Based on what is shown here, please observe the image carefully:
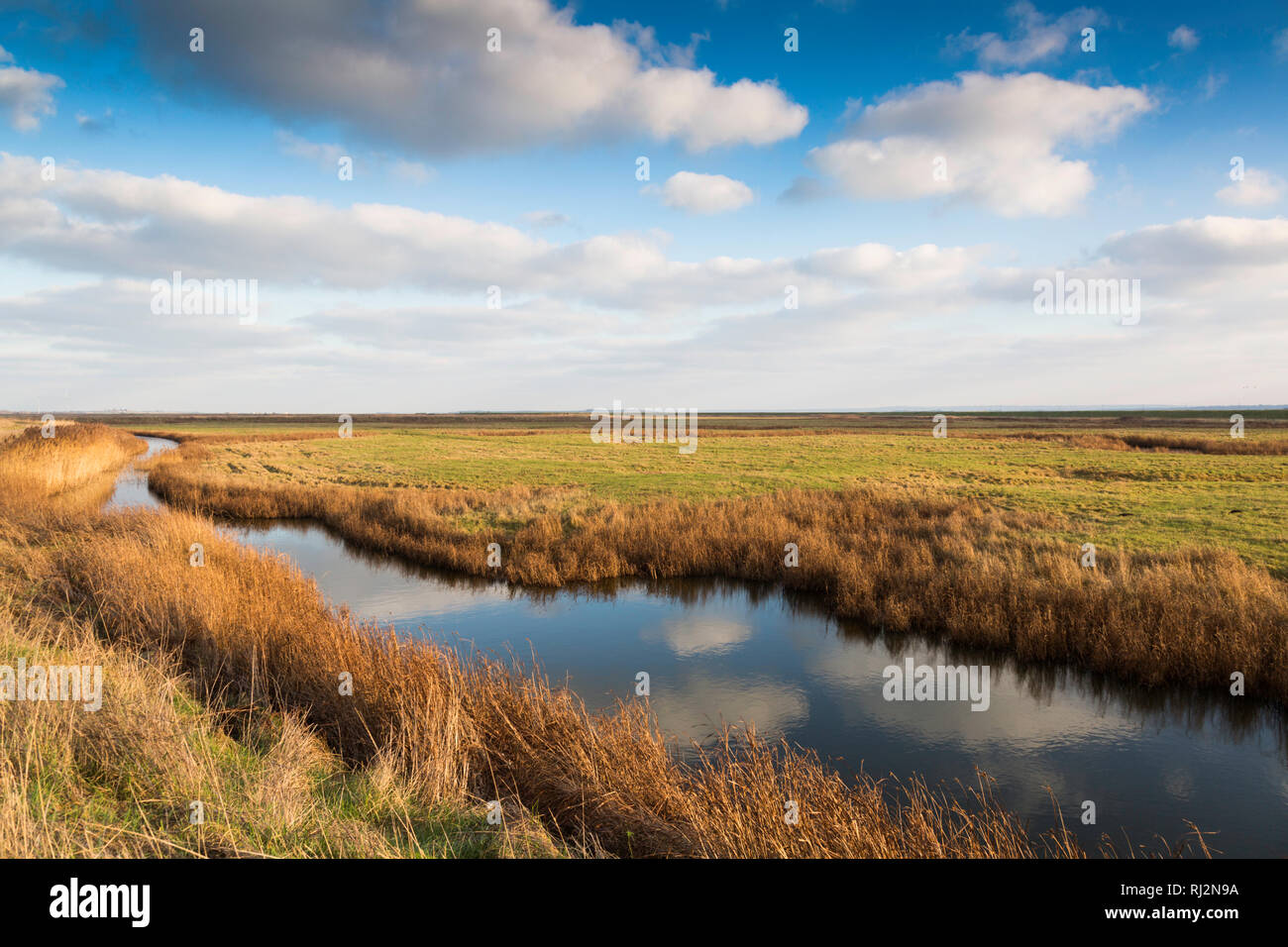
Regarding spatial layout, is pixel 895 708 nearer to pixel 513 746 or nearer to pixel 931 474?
pixel 513 746

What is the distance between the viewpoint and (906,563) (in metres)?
17.8

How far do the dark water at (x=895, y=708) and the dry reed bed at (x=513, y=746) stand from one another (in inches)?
47.3

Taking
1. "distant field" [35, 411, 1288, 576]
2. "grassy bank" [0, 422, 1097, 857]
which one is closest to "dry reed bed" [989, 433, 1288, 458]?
"distant field" [35, 411, 1288, 576]

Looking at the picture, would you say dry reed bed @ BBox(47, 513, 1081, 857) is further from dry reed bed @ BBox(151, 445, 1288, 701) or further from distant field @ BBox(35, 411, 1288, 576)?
distant field @ BBox(35, 411, 1288, 576)

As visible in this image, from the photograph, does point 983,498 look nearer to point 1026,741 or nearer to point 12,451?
point 1026,741

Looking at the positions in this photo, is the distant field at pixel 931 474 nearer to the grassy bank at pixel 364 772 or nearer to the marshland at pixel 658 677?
the marshland at pixel 658 677

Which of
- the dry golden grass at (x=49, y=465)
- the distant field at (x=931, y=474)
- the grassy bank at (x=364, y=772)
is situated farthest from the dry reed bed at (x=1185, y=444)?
the dry golden grass at (x=49, y=465)

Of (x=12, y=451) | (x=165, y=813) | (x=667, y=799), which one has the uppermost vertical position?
(x=12, y=451)

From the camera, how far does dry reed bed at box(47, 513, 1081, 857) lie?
6215mm

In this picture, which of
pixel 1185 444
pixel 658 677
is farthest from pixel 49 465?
pixel 1185 444

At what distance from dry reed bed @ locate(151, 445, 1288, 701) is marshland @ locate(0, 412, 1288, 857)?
10cm

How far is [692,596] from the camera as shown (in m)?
19.2
